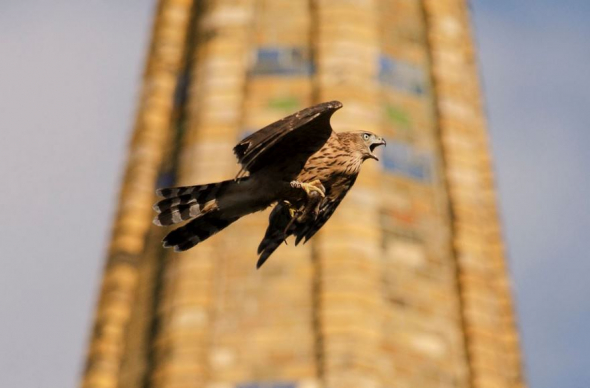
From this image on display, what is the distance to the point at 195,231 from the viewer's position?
595 inches

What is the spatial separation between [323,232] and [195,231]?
28.3m

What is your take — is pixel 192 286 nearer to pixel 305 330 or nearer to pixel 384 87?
pixel 305 330

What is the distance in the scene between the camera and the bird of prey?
48.4 feet

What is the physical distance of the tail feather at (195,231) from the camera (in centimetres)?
1502

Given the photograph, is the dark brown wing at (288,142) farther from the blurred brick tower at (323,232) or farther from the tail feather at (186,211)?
the blurred brick tower at (323,232)

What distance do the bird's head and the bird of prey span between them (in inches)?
1.1

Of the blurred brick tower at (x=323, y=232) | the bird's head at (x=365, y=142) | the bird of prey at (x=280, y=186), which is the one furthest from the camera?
the blurred brick tower at (x=323, y=232)

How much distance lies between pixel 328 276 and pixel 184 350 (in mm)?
3804

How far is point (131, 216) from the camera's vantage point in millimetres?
47344

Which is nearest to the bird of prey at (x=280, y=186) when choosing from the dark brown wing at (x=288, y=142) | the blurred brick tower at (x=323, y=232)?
the dark brown wing at (x=288, y=142)

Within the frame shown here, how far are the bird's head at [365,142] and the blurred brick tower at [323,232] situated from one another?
961 inches

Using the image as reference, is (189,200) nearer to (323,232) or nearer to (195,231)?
(195,231)

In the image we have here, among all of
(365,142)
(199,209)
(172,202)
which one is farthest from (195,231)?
(365,142)

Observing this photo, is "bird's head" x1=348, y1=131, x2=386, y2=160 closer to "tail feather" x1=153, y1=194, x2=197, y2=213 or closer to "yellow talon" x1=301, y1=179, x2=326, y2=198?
"yellow talon" x1=301, y1=179, x2=326, y2=198
